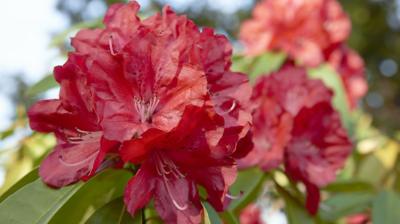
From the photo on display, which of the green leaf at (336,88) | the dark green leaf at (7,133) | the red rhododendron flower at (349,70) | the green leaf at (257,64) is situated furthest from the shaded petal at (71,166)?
the red rhododendron flower at (349,70)

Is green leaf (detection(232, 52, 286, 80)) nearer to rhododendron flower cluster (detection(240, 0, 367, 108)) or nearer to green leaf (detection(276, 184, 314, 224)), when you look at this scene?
rhododendron flower cluster (detection(240, 0, 367, 108))

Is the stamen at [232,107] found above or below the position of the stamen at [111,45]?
below

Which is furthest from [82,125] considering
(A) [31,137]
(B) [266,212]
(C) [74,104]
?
(B) [266,212]

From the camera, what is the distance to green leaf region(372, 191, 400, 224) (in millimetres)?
1469

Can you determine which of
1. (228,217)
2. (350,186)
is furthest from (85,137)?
(350,186)

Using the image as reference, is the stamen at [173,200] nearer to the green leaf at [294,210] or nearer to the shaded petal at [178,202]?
the shaded petal at [178,202]

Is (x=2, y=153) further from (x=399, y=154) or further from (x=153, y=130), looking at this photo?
(x=399, y=154)

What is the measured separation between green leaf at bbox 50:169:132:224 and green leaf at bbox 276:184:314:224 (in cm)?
39

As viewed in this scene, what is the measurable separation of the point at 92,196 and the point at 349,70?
1.66m

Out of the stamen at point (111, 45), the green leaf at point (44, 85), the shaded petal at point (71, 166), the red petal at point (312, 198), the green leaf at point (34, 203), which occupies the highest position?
the stamen at point (111, 45)

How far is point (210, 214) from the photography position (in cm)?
100

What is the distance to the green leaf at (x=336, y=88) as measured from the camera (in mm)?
1997

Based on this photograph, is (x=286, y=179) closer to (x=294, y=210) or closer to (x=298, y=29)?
(x=294, y=210)

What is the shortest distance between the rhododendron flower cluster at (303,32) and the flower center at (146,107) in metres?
1.29
